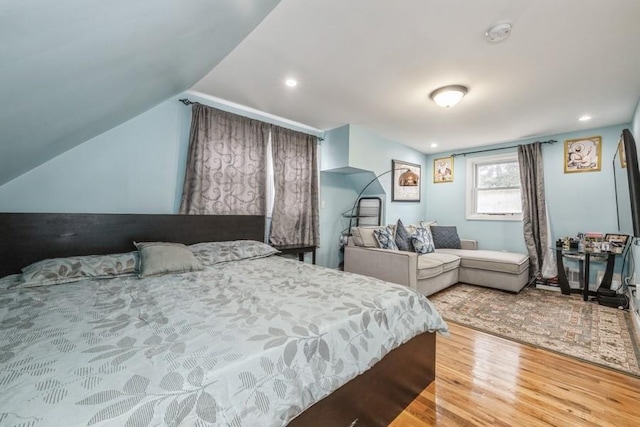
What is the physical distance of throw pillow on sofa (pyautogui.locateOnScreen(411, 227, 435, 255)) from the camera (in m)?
3.85

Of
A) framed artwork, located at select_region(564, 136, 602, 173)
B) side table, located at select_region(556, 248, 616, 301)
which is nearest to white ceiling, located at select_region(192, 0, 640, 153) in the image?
framed artwork, located at select_region(564, 136, 602, 173)

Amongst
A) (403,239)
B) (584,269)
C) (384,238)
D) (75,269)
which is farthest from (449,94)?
(75,269)

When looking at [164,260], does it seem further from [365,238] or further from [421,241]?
[421,241]

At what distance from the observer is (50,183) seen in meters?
2.13

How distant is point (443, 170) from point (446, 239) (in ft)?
4.73

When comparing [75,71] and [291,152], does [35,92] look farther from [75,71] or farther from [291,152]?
[291,152]

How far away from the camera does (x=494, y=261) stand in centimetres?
360

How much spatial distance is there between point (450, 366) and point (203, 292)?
1.75 meters

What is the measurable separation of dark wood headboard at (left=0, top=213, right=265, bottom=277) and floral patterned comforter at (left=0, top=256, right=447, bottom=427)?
2.12ft

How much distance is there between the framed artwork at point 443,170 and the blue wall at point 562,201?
105 mm

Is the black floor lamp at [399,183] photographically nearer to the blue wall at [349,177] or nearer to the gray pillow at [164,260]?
the blue wall at [349,177]

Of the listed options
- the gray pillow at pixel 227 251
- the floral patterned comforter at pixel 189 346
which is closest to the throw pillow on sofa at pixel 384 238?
the gray pillow at pixel 227 251

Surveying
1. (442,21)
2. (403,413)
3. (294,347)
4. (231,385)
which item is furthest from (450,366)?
(442,21)

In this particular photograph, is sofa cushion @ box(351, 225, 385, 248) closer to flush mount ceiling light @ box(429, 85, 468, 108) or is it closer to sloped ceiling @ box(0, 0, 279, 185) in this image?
flush mount ceiling light @ box(429, 85, 468, 108)
